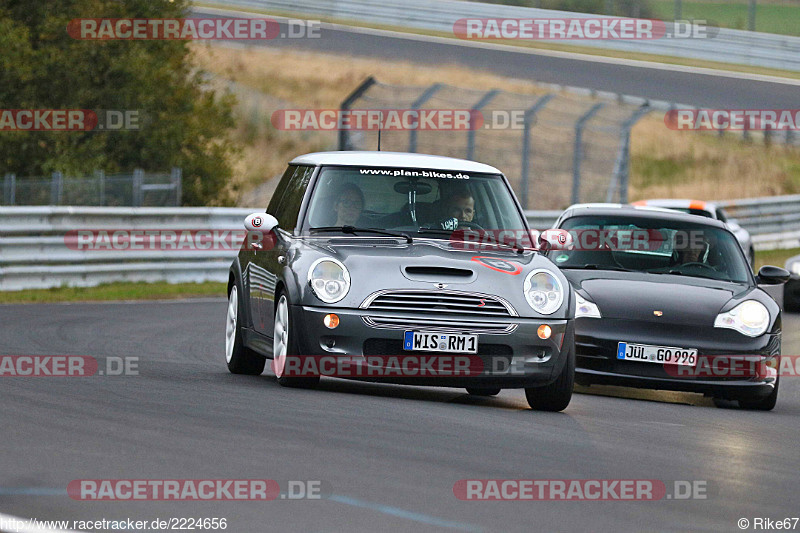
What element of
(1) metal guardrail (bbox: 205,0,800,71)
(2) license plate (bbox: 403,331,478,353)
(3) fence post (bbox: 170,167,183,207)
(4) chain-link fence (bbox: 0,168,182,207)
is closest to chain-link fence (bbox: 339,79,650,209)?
(3) fence post (bbox: 170,167,183,207)

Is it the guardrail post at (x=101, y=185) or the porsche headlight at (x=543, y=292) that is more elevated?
the porsche headlight at (x=543, y=292)

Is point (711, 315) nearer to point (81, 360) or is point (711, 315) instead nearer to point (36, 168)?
point (81, 360)

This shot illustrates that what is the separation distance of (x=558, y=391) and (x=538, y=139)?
71.4 ft

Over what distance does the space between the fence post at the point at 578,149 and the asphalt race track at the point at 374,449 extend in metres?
15.0

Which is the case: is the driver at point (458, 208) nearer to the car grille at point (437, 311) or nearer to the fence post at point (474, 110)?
the car grille at point (437, 311)

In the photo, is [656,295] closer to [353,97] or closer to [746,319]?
[746,319]

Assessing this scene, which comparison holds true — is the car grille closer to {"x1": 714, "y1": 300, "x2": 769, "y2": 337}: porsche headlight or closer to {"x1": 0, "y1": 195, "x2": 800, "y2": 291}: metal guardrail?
{"x1": 714, "y1": 300, "x2": 769, "y2": 337}: porsche headlight

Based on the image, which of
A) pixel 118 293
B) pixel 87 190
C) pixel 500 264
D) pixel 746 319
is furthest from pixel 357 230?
pixel 87 190

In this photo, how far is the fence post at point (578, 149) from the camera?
2539 centimetres

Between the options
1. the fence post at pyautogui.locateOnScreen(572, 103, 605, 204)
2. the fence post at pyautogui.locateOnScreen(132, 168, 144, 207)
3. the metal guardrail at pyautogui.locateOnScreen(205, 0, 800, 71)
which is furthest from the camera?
the metal guardrail at pyautogui.locateOnScreen(205, 0, 800, 71)

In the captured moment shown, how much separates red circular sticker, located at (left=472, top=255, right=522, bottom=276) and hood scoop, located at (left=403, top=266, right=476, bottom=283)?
180mm

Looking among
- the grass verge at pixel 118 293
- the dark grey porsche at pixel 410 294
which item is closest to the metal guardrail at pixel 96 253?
the grass verge at pixel 118 293

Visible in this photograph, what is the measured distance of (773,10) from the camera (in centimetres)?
4800

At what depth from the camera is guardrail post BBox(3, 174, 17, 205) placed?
63.4 ft
